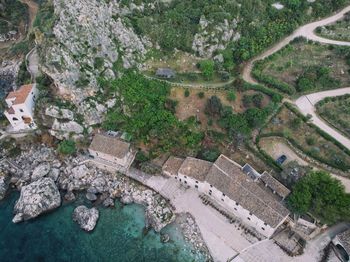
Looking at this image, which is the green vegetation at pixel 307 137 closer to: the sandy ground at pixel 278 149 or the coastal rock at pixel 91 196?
the sandy ground at pixel 278 149

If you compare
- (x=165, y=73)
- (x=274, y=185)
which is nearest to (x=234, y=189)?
(x=274, y=185)

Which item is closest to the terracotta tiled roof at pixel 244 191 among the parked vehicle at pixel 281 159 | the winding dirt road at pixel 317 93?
the parked vehicle at pixel 281 159

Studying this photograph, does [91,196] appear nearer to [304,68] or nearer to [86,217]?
[86,217]

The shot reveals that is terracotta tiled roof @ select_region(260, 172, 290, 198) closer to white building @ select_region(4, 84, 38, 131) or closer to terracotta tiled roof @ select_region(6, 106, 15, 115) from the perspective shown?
white building @ select_region(4, 84, 38, 131)

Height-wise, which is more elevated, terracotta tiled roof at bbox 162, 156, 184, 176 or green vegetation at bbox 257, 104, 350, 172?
green vegetation at bbox 257, 104, 350, 172

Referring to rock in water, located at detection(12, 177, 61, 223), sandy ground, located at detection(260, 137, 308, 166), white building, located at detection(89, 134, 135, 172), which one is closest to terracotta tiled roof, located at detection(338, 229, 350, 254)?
sandy ground, located at detection(260, 137, 308, 166)
